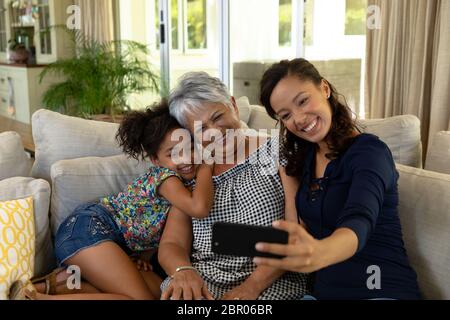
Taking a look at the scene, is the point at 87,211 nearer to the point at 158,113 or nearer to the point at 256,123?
the point at 158,113

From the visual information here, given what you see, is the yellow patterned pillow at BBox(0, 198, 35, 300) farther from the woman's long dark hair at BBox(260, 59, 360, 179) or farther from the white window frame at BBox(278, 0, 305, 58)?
the white window frame at BBox(278, 0, 305, 58)

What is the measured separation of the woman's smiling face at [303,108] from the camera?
1262 millimetres

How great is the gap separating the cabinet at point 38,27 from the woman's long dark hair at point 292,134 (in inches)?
189

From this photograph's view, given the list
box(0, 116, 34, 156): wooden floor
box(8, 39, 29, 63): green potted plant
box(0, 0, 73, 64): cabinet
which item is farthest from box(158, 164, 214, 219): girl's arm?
box(8, 39, 29, 63): green potted plant

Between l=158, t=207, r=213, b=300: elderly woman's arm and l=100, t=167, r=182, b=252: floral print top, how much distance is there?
1.5 inches

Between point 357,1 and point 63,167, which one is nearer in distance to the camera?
point 63,167

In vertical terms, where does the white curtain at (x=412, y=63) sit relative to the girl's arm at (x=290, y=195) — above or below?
above

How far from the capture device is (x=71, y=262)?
142 centimetres

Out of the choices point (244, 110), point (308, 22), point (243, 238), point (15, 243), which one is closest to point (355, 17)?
point (308, 22)

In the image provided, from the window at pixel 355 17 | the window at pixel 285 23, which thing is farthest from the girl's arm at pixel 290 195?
the window at pixel 285 23

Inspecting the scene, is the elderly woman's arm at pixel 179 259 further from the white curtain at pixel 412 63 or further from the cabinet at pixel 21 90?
the cabinet at pixel 21 90

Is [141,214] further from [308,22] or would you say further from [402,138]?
[308,22]
